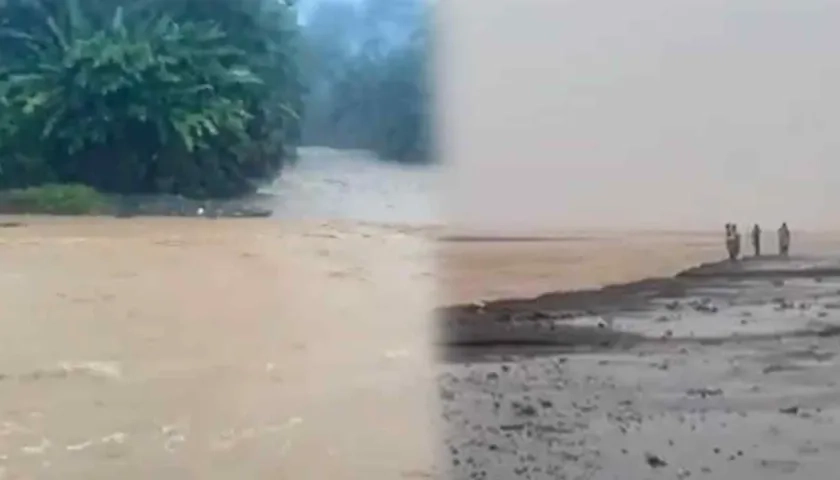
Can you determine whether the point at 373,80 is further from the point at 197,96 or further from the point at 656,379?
the point at 656,379

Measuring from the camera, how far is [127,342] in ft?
5.18

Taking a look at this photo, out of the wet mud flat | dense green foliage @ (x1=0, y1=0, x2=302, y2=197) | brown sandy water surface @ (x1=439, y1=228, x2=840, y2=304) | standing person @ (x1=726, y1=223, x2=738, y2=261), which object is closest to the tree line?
dense green foliage @ (x1=0, y1=0, x2=302, y2=197)

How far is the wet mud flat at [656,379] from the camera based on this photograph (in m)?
1.58

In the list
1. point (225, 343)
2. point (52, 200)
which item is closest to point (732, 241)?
point (225, 343)

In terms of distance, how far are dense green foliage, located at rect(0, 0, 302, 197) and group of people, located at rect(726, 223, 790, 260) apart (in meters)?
0.69

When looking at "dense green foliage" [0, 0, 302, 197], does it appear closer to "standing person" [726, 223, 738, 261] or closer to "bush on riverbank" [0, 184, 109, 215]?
"bush on riverbank" [0, 184, 109, 215]

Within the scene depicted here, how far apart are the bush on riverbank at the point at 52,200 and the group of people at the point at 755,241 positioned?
96 cm

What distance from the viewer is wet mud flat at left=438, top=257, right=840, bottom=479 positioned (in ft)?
5.19

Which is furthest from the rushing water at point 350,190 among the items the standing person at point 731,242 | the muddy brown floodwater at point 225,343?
the standing person at point 731,242

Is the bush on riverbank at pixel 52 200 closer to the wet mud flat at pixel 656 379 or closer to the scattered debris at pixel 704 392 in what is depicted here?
the wet mud flat at pixel 656 379

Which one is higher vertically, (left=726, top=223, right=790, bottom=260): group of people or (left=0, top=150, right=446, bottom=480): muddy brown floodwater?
(left=726, top=223, right=790, bottom=260): group of people

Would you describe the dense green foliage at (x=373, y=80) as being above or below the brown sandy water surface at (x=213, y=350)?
above

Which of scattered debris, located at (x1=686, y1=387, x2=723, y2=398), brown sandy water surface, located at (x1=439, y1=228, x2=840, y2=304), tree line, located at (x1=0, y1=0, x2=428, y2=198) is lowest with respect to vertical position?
scattered debris, located at (x1=686, y1=387, x2=723, y2=398)

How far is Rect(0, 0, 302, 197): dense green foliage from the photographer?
1.62 metres
